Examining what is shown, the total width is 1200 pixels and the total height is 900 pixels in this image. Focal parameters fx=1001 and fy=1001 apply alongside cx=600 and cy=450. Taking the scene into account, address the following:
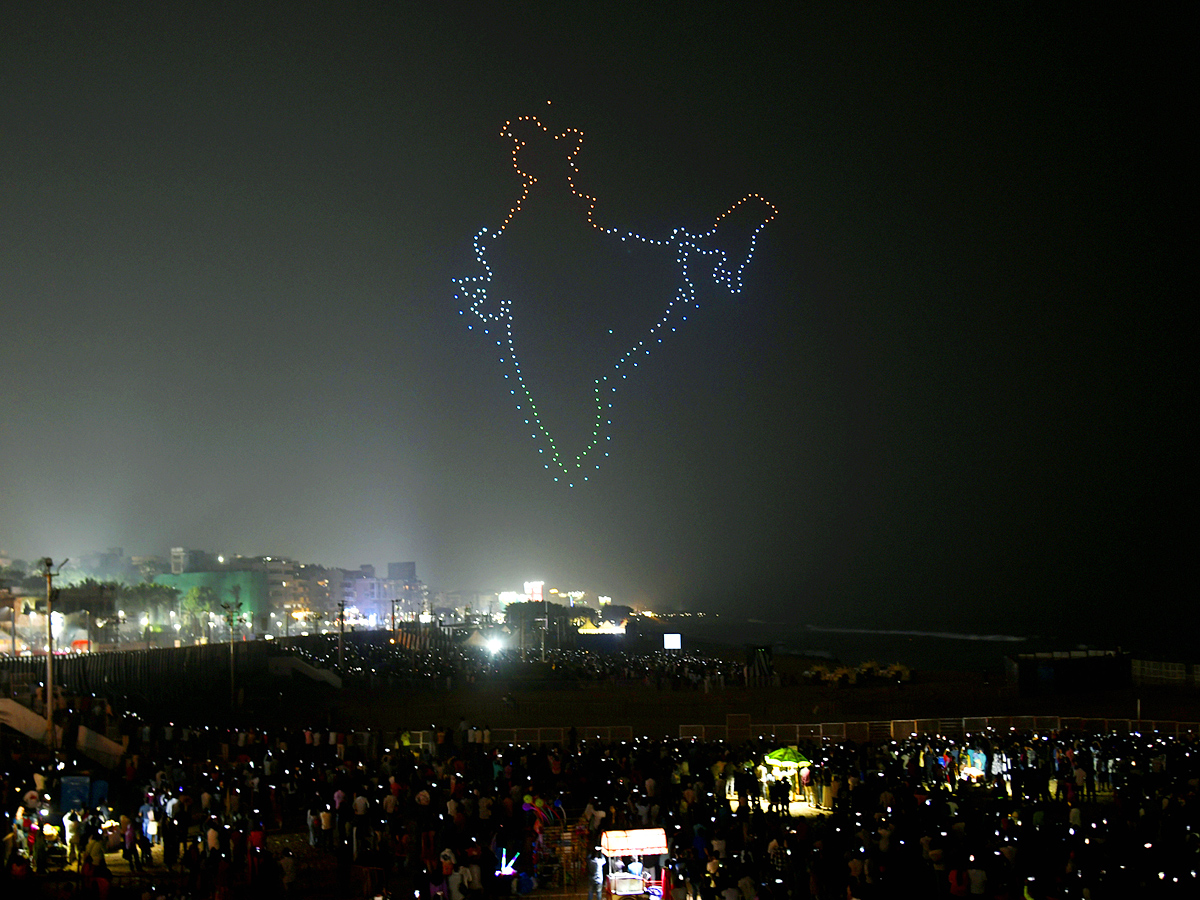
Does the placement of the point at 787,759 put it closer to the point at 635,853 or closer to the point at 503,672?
the point at 635,853

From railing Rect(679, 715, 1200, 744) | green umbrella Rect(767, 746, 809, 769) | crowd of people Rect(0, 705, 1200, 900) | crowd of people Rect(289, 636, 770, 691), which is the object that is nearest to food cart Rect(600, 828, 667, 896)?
crowd of people Rect(0, 705, 1200, 900)

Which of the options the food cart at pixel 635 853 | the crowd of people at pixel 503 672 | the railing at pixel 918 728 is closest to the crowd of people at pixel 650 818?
the food cart at pixel 635 853

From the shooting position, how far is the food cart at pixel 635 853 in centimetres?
1097

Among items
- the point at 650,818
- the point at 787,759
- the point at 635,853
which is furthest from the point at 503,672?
the point at 635,853

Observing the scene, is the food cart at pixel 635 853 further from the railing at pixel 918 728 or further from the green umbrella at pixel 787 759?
the railing at pixel 918 728

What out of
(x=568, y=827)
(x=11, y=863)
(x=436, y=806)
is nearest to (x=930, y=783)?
(x=568, y=827)

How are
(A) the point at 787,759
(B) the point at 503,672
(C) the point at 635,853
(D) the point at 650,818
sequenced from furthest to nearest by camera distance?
1. (B) the point at 503,672
2. (A) the point at 787,759
3. (D) the point at 650,818
4. (C) the point at 635,853

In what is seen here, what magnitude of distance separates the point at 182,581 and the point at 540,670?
390 ft

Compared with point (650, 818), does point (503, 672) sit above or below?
below

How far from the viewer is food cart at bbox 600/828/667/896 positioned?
11.0 meters

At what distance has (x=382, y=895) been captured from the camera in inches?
412

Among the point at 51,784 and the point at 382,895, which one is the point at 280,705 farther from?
the point at 382,895

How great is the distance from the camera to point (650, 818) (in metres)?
13.0

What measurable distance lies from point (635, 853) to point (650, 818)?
2.08 m
